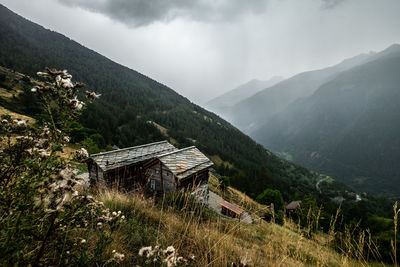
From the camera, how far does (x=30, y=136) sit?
6.13ft

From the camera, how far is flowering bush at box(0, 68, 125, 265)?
1.37 metres

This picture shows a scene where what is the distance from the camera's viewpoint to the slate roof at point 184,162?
559 inches

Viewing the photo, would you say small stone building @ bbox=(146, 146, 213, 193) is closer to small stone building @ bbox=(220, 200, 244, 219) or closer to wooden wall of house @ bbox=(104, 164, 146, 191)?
wooden wall of house @ bbox=(104, 164, 146, 191)

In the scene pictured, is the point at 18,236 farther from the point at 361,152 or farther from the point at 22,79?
the point at 361,152

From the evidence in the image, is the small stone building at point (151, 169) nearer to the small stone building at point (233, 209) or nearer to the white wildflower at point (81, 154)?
the small stone building at point (233, 209)

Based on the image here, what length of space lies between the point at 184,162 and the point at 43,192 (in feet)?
45.3

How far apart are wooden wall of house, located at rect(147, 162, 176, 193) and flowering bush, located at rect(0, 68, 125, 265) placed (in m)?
12.6

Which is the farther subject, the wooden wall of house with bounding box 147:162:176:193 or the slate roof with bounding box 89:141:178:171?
the slate roof with bounding box 89:141:178:171

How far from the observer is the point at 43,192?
164 cm

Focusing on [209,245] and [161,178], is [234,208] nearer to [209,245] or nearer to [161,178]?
[161,178]

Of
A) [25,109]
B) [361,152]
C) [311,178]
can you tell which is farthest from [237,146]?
[361,152]

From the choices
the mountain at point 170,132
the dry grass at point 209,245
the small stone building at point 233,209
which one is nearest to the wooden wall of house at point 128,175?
the small stone building at point 233,209

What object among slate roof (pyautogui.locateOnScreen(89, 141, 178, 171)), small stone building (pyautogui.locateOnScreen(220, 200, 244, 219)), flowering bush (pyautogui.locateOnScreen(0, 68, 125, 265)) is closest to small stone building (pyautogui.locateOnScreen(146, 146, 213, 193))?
slate roof (pyautogui.locateOnScreen(89, 141, 178, 171))

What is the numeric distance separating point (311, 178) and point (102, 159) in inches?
5004
